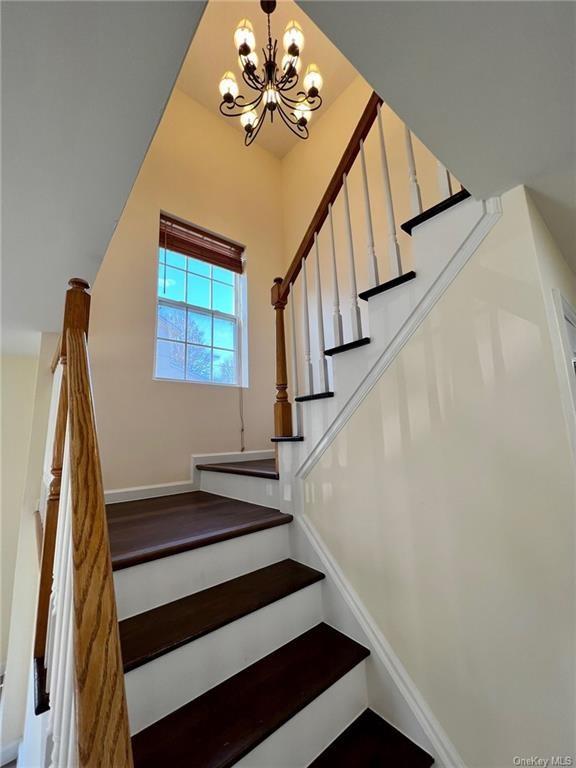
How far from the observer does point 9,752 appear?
6.97 feet

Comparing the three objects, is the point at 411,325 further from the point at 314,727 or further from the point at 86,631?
the point at 314,727

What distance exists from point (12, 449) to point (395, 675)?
10.2 ft

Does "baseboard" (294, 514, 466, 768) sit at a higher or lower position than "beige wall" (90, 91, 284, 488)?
lower

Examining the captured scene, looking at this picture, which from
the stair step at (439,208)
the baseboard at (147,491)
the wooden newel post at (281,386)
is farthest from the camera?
the baseboard at (147,491)

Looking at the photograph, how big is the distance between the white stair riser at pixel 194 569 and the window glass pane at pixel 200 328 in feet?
6.41

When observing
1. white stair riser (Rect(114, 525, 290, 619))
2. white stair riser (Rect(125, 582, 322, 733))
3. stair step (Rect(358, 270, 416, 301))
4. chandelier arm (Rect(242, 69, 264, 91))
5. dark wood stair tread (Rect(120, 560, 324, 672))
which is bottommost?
white stair riser (Rect(125, 582, 322, 733))

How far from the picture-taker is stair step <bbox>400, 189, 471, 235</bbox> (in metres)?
1.14

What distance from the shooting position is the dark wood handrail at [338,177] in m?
1.49

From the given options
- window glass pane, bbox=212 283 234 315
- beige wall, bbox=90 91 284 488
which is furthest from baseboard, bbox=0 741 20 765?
window glass pane, bbox=212 283 234 315

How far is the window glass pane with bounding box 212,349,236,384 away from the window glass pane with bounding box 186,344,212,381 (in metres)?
0.06

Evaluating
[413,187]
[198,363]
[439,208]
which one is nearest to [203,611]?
[439,208]

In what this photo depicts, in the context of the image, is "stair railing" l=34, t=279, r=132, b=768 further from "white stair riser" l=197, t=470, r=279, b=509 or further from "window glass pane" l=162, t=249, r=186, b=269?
"window glass pane" l=162, t=249, r=186, b=269
